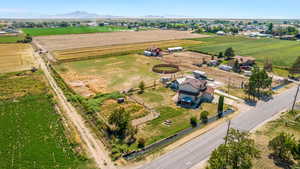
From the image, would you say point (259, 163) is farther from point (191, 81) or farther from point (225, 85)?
point (225, 85)

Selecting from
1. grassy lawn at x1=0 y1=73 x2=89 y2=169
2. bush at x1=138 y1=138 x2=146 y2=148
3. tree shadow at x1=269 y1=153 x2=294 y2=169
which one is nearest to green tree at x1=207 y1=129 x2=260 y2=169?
tree shadow at x1=269 y1=153 x2=294 y2=169

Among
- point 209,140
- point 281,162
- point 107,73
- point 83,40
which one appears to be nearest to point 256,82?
point 209,140

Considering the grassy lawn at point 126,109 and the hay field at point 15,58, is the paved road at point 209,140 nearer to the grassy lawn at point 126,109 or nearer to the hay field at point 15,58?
the grassy lawn at point 126,109

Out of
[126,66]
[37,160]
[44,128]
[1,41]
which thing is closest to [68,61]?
[126,66]

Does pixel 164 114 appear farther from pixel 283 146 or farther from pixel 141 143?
pixel 283 146

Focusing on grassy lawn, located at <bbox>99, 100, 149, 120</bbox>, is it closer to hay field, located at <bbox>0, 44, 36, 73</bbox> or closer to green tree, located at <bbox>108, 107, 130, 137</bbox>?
green tree, located at <bbox>108, 107, 130, 137</bbox>

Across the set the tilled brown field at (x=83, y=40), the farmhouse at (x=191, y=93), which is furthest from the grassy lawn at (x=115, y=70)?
the tilled brown field at (x=83, y=40)
